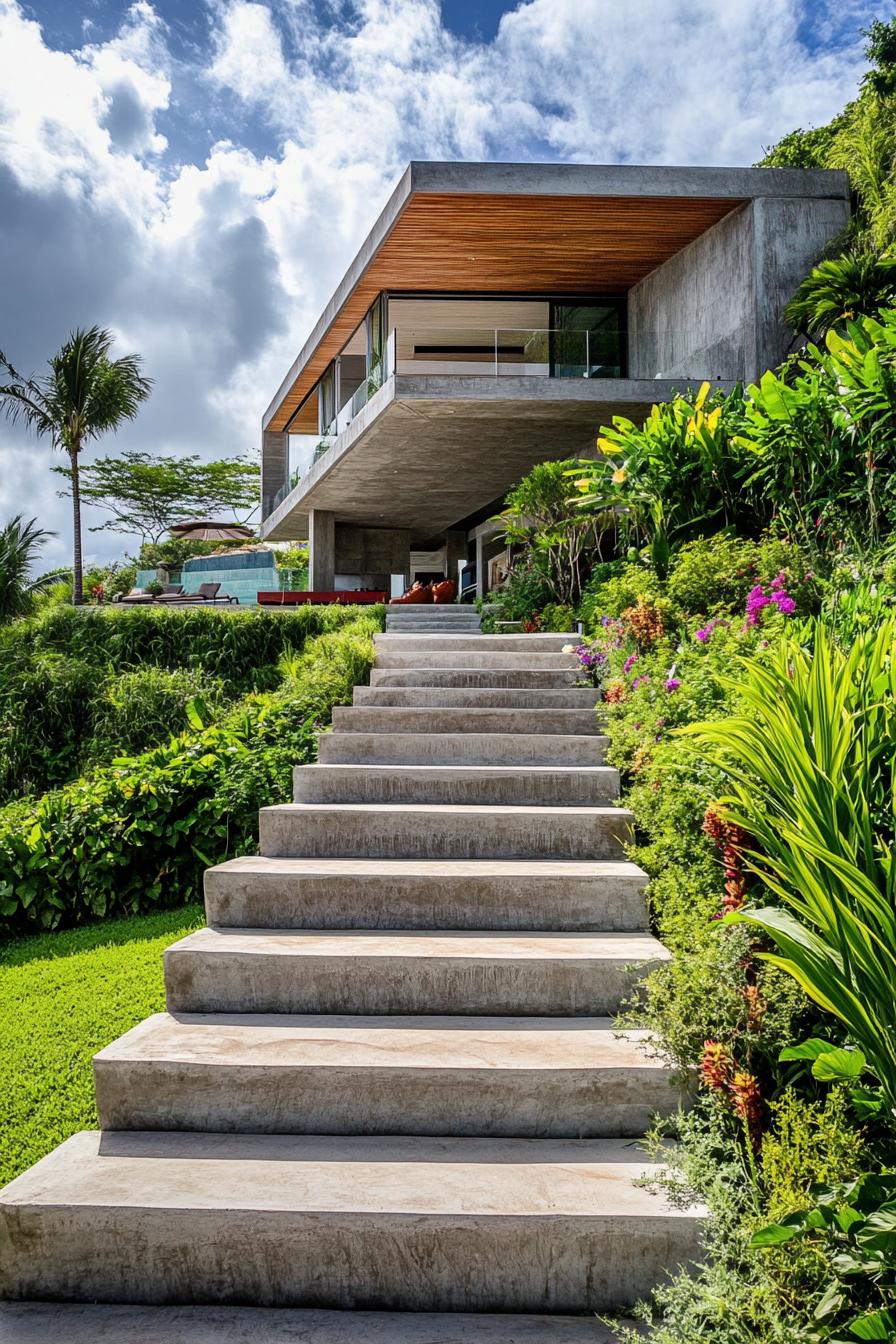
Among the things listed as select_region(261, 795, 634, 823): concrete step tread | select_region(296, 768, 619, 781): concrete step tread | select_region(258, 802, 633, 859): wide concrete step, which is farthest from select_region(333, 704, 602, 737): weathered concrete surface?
select_region(258, 802, 633, 859): wide concrete step

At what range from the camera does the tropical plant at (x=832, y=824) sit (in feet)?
5.32

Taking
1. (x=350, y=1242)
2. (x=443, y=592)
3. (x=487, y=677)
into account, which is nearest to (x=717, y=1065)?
(x=350, y=1242)

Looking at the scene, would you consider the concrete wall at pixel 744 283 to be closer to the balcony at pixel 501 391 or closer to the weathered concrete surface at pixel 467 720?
the balcony at pixel 501 391

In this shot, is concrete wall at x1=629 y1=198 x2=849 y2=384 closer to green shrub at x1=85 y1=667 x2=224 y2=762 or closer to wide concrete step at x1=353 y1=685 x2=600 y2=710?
wide concrete step at x1=353 y1=685 x2=600 y2=710

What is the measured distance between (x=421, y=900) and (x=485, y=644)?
3478 mm

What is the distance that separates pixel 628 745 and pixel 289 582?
1327 centimetres

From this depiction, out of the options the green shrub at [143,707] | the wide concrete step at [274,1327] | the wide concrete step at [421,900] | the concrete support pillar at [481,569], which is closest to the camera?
the wide concrete step at [274,1327]

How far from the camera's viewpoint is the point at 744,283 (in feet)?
32.3

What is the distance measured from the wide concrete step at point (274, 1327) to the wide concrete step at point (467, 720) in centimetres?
297

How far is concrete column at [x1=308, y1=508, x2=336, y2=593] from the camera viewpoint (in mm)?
17188

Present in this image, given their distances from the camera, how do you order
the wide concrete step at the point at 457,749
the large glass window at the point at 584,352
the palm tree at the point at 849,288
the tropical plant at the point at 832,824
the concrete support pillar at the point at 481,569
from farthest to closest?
the concrete support pillar at the point at 481,569 → the large glass window at the point at 584,352 → the palm tree at the point at 849,288 → the wide concrete step at the point at 457,749 → the tropical plant at the point at 832,824

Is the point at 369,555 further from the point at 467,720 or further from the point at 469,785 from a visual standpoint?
the point at 469,785

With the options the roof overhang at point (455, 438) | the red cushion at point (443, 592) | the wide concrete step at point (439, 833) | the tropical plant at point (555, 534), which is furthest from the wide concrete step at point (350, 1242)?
the red cushion at point (443, 592)

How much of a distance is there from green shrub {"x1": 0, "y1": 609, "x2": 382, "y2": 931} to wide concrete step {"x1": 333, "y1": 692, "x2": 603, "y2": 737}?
0.60 metres
